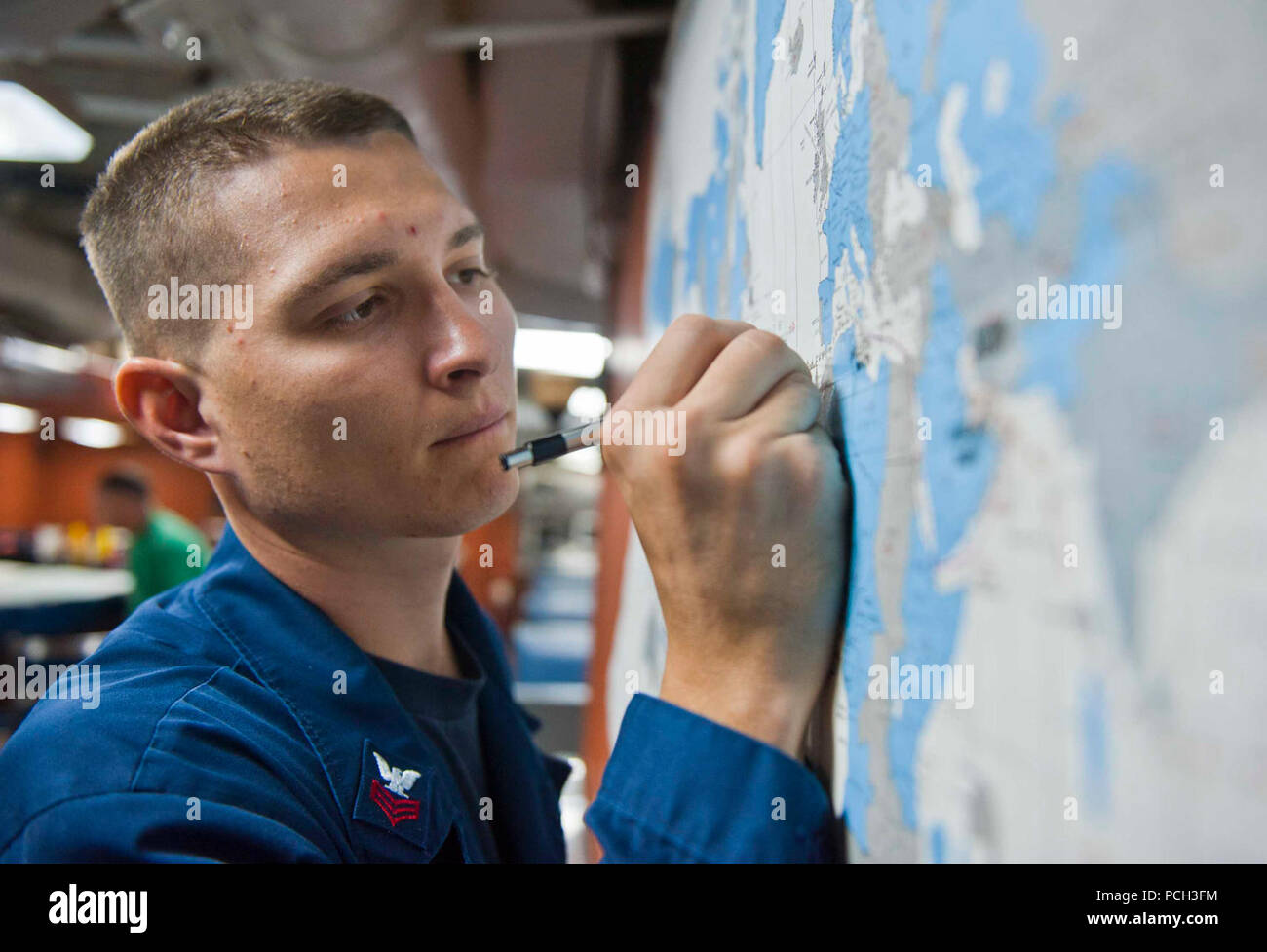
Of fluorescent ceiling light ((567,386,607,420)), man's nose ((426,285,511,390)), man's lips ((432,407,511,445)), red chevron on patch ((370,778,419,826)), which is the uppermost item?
fluorescent ceiling light ((567,386,607,420))

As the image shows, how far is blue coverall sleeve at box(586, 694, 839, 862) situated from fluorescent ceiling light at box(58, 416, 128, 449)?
7143 millimetres

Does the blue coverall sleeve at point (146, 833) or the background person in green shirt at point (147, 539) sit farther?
the background person in green shirt at point (147, 539)

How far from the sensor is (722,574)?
461mm

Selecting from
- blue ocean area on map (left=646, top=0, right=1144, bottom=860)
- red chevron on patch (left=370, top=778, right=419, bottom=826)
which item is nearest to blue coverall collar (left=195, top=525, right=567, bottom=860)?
red chevron on patch (left=370, top=778, right=419, bottom=826)

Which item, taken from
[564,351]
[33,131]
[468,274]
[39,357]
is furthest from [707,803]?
[39,357]

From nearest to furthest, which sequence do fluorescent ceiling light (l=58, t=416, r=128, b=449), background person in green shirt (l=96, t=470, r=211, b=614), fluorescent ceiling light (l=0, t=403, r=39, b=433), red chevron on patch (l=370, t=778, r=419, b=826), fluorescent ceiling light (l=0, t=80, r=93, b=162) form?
red chevron on patch (l=370, t=778, r=419, b=826) → fluorescent ceiling light (l=0, t=80, r=93, b=162) → background person in green shirt (l=96, t=470, r=211, b=614) → fluorescent ceiling light (l=0, t=403, r=39, b=433) → fluorescent ceiling light (l=58, t=416, r=128, b=449)

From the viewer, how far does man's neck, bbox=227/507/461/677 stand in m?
0.73

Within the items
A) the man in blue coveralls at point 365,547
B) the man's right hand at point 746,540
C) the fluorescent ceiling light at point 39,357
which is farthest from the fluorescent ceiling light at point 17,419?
the man's right hand at point 746,540

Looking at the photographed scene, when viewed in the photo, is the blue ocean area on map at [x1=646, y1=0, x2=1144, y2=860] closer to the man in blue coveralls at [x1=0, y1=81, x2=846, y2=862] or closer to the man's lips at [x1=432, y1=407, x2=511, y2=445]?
the man in blue coveralls at [x1=0, y1=81, x2=846, y2=862]

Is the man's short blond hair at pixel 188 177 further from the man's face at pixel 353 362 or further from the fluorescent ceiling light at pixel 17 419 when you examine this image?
the fluorescent ceiling light at pixel 17 419

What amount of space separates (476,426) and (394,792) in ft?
1.02

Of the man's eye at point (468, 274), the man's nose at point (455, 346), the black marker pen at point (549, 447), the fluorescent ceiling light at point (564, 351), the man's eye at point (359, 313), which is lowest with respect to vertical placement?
the black marker pen at point (549, 447)

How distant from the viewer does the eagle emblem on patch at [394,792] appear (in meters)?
0.62
